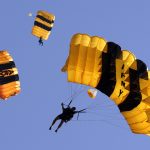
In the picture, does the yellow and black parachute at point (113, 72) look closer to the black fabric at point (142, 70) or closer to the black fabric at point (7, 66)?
the black fabric at point (142, 70)

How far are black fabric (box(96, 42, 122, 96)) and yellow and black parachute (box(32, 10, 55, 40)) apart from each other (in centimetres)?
1962

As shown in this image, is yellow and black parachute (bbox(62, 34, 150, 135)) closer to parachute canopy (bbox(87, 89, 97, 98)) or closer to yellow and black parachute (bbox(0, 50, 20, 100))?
parachute canopy (bbox(87, 89, 97, 98))

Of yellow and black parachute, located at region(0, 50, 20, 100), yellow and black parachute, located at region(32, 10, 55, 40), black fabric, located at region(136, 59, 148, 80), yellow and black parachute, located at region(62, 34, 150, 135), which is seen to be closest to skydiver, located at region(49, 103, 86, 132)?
yellow and black parachute, located at region(62, 34, 150, 135)

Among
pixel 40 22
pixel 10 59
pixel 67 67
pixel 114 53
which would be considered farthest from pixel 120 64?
pixel 40 22

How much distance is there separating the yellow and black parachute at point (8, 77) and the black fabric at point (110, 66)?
29.2 feet

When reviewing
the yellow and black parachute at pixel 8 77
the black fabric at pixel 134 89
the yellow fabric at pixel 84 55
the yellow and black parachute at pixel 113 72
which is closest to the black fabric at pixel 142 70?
the yellow and black parachute at pixel 113 72

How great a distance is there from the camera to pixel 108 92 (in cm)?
3819

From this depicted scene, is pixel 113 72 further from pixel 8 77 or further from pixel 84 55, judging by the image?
pixel 8 77

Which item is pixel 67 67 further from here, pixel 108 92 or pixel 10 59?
pixel 10 59

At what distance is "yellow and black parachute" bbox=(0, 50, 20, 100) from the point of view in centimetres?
4447

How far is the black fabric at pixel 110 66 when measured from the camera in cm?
3759

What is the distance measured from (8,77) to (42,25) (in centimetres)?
1278

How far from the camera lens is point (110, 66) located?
124ft

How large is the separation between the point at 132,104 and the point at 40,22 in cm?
2064
